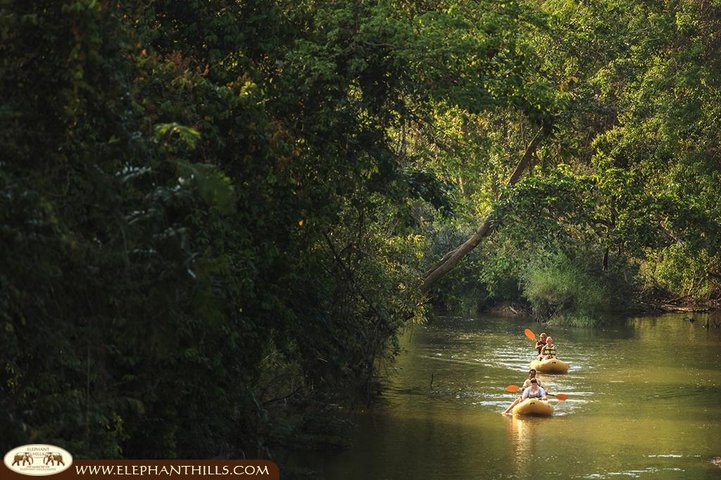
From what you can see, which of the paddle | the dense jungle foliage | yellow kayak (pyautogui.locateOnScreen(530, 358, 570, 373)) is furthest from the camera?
yellow kayak (pyautogui.locateOnScreen(530, 358, 570, 373))

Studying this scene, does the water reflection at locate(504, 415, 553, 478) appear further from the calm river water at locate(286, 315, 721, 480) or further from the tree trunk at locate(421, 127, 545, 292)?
the tree trunk at locate(421, 127, 545, 292)

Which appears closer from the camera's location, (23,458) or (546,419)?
(23,458)

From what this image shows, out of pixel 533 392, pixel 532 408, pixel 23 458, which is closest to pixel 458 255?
pixel 533 392

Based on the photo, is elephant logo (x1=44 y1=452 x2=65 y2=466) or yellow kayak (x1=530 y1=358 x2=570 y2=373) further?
yellow kayak (x1=530 y1=358 x2=570 y2=373)

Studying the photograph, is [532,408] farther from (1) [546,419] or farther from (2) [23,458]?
(2) [23,458]

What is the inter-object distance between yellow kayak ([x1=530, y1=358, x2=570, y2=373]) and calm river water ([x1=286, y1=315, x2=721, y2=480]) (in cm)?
21

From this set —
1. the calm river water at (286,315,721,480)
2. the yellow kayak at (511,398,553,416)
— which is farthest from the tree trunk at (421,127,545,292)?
the yellow kayak at (511,398,553,416)

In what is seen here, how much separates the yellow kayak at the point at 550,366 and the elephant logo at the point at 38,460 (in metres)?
21.8

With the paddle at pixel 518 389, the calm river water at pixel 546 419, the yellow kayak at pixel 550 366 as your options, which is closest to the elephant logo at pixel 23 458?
the calm river water at pixel 546 419

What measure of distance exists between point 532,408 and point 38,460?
1595 centimetres

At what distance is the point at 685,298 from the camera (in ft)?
160

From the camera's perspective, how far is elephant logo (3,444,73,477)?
888 cm

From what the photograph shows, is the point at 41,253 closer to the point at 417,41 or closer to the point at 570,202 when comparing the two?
the point at 417,41

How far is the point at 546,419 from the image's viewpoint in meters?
23.8
